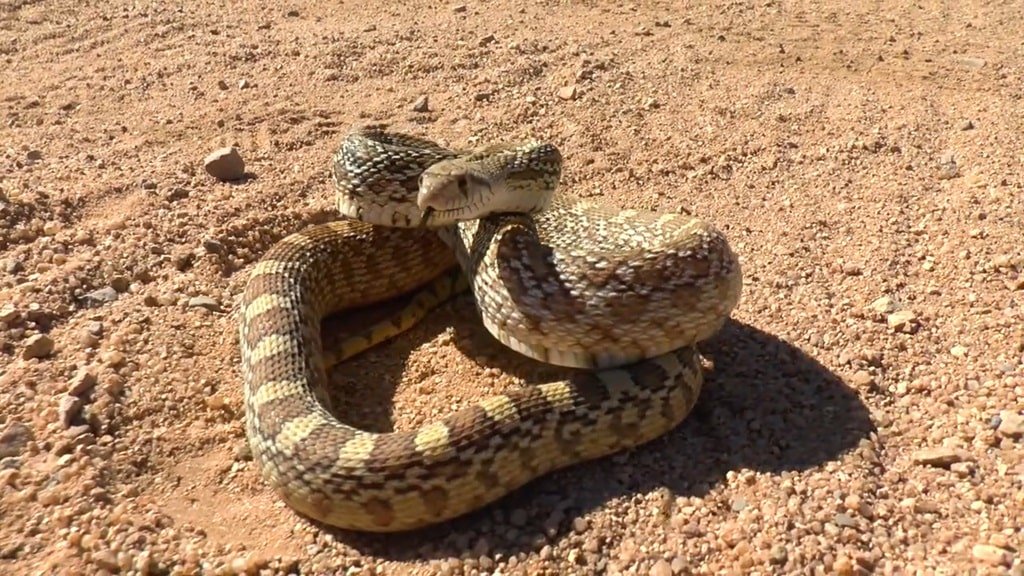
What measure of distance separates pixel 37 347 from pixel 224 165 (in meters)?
2.68

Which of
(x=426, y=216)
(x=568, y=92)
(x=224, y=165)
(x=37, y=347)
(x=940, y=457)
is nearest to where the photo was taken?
(x=940, y=457)

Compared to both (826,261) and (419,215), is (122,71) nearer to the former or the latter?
(419,215)

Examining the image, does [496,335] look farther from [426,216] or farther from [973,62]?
[973,62]

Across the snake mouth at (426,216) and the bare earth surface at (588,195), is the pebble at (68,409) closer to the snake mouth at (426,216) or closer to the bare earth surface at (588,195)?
the bare earth surface at (588,195)

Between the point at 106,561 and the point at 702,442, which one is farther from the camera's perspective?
the point at 702,442

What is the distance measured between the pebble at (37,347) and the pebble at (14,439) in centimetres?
65

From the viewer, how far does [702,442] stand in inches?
190

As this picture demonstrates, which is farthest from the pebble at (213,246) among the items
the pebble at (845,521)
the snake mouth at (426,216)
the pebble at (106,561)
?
the pebble at (845,521)

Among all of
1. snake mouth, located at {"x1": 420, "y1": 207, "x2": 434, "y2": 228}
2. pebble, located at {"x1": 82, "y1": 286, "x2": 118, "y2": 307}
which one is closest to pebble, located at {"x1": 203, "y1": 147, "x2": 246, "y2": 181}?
pebble, located at {"x1": 82, "y1": 286, "x2": 118, "y2": 307}

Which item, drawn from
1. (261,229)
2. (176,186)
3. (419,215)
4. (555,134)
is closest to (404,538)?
(419,215)

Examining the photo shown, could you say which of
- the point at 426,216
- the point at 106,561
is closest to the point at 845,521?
the point at 426,216

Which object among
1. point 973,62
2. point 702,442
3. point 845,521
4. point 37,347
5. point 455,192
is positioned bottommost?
point 702,442

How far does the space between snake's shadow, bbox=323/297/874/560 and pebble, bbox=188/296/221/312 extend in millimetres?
1096

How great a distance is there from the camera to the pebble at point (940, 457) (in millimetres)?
4422
